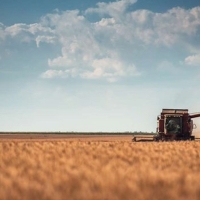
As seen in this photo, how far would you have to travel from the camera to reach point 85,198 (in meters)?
6.29

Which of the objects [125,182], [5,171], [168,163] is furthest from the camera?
[168,163]

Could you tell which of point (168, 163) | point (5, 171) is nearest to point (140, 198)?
point (5, 171)

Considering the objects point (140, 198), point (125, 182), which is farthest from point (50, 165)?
point (140, 198)

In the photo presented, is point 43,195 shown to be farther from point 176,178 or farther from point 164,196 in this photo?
point 176,178

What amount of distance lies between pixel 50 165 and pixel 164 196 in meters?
4.73

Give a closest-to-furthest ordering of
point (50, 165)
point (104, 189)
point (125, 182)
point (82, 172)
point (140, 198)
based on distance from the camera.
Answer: point (140, 198) < point (104, 189) < point (125, 182) < point (82, 172) < point (50, 165)

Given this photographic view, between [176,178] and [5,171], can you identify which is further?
[5,171]

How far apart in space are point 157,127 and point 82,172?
27.0 metres

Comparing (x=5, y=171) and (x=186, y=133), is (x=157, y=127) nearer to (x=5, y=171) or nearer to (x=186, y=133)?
(x=186, y=133)

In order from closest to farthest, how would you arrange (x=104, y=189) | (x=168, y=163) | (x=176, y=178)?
(x=104, y=189), (x=176, y=178), (x=168, y=163)

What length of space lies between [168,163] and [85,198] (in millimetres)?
5978

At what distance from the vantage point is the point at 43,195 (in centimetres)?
648

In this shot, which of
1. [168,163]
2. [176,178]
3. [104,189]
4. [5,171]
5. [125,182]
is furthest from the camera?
[168,163]

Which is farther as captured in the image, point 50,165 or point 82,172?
point 50,165
